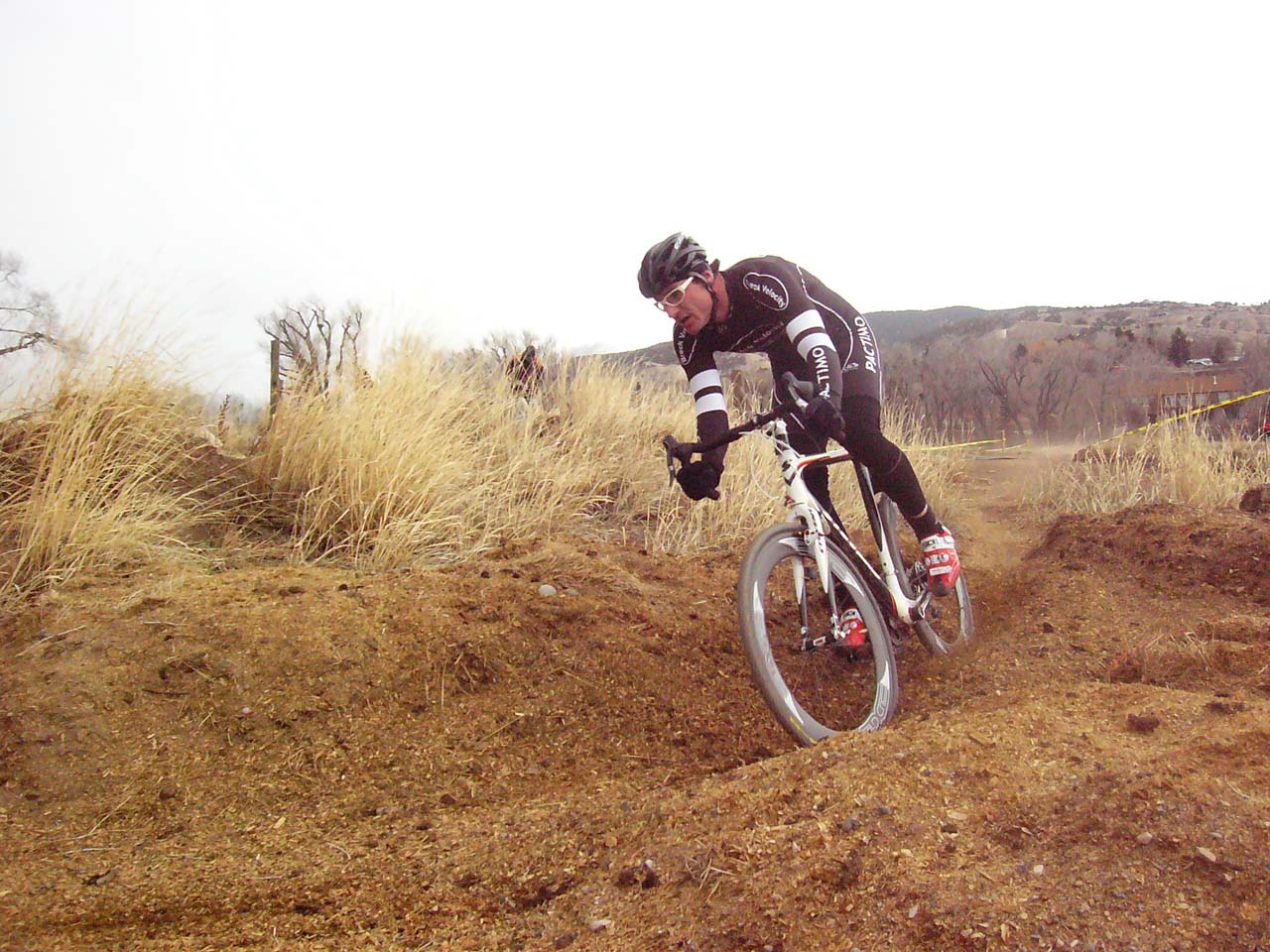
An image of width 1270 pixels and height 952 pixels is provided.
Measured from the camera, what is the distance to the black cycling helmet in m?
3.56

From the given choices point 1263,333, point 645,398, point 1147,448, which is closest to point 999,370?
point 1263,333

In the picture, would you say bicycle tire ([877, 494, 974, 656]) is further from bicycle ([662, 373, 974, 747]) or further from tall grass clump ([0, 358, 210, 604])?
tall grass clump ([0, 358, 210, 604])

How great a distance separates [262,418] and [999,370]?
1289cm

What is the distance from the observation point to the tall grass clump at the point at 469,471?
5.03 metres

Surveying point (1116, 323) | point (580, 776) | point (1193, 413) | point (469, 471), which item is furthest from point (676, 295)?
point (1116, 323)

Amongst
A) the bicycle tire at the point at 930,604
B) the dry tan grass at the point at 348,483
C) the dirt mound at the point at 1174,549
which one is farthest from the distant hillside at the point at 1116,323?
the bicycle tire at the point at 930,604

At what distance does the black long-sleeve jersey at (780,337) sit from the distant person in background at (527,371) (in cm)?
447

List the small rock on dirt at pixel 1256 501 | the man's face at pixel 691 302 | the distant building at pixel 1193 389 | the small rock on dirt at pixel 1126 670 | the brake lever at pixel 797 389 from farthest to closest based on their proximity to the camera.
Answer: the distant building at pixel 1193 389, the small rock on dirt at pixel 1256 501, the man's face at pixel 691 302, the small rock on dirt at pixel 1126 670, the brake lever at pixel 797 389

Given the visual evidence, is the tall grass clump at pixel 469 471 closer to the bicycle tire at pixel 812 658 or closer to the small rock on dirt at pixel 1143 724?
the bicycle tire at pixel 812 658

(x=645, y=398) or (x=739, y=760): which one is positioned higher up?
(x=645, y=398)

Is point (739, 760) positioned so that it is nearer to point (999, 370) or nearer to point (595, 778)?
point (595, 778)

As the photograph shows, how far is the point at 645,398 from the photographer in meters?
9.72

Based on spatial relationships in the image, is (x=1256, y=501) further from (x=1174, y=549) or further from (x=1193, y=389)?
(x=1193, y=389)

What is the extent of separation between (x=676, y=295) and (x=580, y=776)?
6.36 ft
